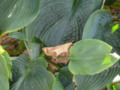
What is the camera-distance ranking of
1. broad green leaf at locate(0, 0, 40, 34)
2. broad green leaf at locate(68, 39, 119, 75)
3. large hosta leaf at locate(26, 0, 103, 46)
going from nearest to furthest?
1. broad green leaf at locate(68, 39, 119, 75)
2. broad green leaf at locate(0, 0, 40, 34)
3. large hosta leaf at locate(26, 0, 103, 46)

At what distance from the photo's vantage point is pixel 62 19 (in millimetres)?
794

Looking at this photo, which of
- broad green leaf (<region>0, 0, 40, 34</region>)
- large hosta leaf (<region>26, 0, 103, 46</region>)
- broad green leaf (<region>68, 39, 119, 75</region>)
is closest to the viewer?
broad green leaf (<region>68, 39, 119, 75</region>)

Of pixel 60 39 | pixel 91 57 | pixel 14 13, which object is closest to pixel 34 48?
pixel 60 39

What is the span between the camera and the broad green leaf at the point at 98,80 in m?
0.73

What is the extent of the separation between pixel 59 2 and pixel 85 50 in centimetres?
30

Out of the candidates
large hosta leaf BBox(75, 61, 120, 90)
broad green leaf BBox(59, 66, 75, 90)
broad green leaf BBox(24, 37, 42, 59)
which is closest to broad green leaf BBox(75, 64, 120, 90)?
large hosta leaf BBox(75, 61, 120, 90)

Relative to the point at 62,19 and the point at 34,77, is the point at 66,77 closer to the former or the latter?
the point at 34,77

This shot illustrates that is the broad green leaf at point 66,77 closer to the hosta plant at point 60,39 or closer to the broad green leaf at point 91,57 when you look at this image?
the hosta plant at point 60,39

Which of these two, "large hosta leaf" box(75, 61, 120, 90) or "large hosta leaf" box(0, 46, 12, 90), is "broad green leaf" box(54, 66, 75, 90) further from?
"large hosta leaf" box(0, 46, 12, 90)

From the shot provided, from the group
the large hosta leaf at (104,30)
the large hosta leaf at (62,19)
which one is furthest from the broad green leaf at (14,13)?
the large hosta leaf at (104,30)

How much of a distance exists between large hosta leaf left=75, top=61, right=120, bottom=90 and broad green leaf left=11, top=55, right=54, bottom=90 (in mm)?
117

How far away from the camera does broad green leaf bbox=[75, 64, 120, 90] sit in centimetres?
73

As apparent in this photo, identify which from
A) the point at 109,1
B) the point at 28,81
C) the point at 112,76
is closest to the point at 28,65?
the point at 28,81

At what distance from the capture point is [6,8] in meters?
0.66
